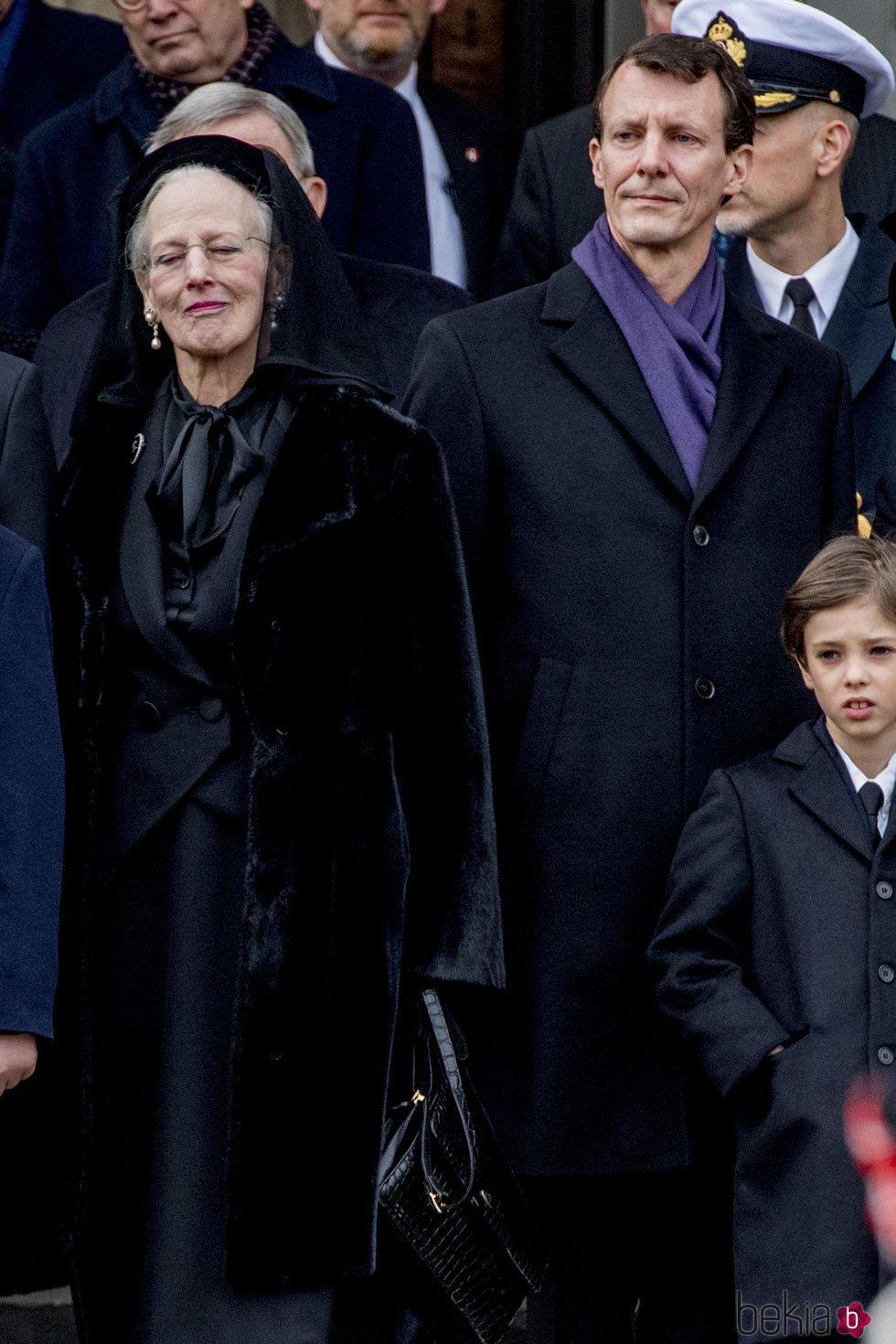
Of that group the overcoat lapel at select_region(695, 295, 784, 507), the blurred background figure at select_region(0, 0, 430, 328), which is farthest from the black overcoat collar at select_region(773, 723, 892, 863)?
the blurred background figure at select_region(0, 0, 430, 328)

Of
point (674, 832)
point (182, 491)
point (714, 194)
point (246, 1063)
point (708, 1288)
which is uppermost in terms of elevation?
point (714, 194)

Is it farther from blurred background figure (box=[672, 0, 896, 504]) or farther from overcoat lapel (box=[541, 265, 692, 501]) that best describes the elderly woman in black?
blurred background figure (box=[672, 0, 896, 504])

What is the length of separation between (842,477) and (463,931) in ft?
3.58

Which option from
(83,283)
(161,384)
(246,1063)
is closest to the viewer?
(246,1063)

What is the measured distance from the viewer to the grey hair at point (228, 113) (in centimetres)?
463

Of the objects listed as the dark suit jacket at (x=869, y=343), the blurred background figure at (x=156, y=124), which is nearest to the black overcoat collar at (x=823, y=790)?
the dark suit jacket at (x=869, y=343)

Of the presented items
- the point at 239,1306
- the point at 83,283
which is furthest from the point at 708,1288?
the point at 83,283

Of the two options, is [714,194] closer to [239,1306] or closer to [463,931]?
[463,931]

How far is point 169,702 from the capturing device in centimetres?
379

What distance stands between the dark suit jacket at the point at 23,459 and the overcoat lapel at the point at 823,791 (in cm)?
122

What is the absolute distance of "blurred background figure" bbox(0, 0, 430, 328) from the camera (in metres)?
4.95

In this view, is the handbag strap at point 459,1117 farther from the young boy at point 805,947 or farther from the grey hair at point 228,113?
the grey hair at point 228,113

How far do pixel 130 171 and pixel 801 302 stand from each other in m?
1.34

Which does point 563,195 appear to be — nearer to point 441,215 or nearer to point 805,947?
point 441,215
